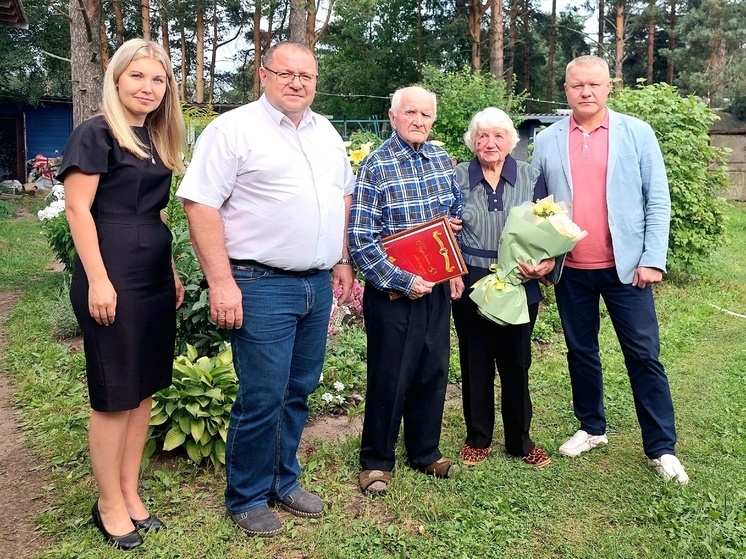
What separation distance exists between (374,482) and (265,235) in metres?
1.31

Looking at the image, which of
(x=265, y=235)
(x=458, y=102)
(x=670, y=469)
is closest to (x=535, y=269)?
(x=670, y=469)

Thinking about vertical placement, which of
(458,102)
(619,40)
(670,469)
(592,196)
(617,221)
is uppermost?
(619,40)

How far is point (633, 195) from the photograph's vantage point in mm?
3312

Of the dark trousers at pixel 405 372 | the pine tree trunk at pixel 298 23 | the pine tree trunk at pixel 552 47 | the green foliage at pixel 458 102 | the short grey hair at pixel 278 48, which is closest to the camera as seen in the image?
the short grey hair at pixel 278 48

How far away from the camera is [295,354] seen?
293 cm

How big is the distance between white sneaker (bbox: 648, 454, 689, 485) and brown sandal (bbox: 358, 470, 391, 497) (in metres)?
1.29

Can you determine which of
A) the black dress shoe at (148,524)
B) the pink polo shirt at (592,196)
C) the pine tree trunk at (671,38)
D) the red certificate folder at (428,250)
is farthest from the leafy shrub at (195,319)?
the pine tree trunk at (671,38)

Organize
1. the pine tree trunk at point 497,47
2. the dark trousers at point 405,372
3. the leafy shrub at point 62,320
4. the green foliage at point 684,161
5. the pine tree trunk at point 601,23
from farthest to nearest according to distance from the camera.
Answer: the pine tree trunk at point 601,23 → the pine tree trunk at point 497,47 → the green foliage at point 684,161 → the leafy shrub at point 62,320 → the dark trousers at point 405,372

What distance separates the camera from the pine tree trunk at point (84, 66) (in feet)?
28.8

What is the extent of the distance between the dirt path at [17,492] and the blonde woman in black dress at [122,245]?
0.38 m

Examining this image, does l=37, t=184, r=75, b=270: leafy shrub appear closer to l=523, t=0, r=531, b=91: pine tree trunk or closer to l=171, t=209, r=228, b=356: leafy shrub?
l=171, t=209, r=228, b=356: leafy shrub

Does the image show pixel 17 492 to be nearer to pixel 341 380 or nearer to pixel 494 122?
pixel 341 380

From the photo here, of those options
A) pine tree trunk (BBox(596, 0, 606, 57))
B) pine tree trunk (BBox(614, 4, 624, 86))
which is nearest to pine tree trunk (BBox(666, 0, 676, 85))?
pine tree trunk (BBox(596, 0, 606, 57))

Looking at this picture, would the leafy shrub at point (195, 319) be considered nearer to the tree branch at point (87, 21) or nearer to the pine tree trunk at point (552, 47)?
the tree branch at point (87, 21)
